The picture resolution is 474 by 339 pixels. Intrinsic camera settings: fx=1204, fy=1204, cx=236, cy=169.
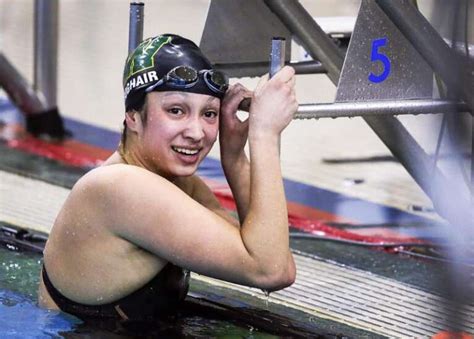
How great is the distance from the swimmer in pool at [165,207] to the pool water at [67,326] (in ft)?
0.18

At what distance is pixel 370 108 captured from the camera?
12.5ft

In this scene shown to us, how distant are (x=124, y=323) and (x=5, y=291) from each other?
665 mm

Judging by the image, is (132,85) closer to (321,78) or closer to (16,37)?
(321,78)

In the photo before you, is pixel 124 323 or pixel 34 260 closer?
pixel 124 323

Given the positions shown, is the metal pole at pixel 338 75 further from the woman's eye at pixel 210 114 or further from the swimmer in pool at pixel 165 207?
the woman's eye at pixel 210 114

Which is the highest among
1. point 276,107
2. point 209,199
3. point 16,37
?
point 276,107

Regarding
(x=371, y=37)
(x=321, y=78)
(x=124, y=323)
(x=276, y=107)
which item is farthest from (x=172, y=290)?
(x=321, y=78)

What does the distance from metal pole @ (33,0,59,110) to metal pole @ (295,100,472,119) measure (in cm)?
409

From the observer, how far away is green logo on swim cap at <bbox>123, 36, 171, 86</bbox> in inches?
137

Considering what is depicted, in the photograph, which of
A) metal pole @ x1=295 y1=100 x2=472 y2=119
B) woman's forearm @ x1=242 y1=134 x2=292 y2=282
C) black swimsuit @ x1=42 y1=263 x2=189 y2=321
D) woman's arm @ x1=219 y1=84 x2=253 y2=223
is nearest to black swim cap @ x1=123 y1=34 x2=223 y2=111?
woman's arm @ x1=219 y1=84 x2=253 y2=223

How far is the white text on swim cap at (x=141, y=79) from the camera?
11.3 ft

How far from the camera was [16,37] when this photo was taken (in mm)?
10930

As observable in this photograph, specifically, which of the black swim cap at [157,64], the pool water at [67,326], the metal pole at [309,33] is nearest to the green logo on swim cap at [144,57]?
the black swim cap at [157,64]

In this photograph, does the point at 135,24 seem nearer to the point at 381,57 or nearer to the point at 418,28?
the point at 381,57
